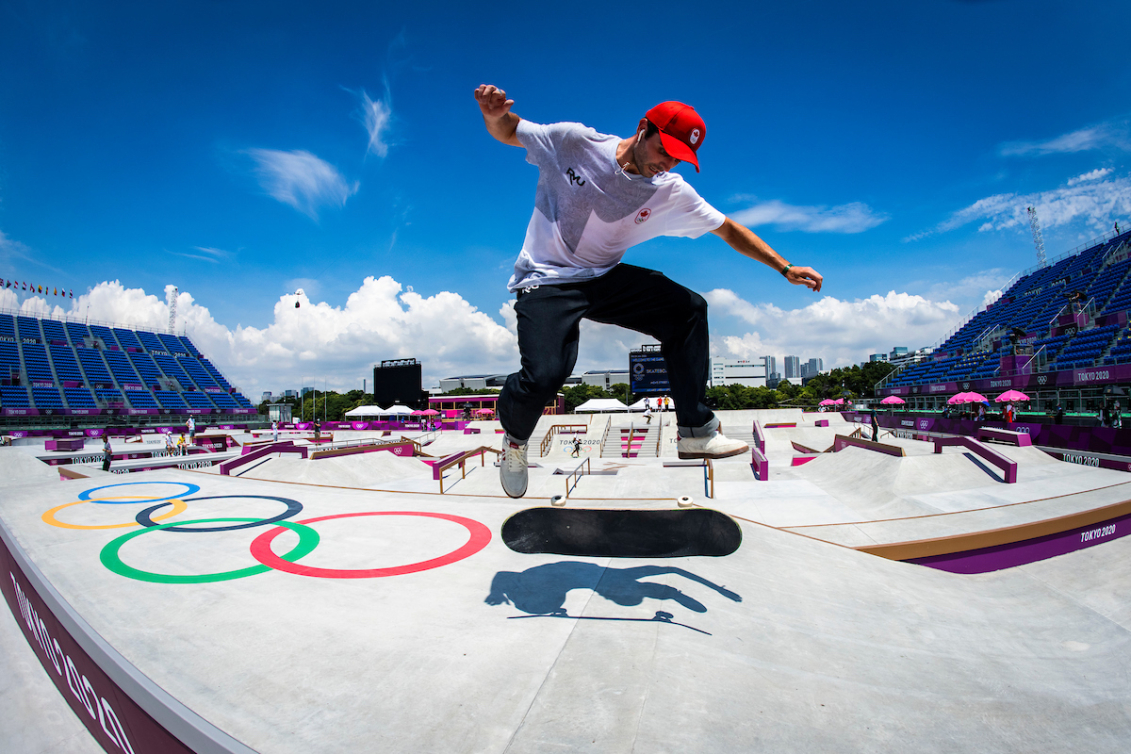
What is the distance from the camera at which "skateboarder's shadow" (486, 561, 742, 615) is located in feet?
12.9

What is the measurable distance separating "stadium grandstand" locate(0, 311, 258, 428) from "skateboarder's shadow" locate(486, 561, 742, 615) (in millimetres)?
55373

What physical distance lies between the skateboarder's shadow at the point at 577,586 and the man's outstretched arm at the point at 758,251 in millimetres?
2640

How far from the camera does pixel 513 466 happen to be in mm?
3463

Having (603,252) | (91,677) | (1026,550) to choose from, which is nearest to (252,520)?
(91,677)

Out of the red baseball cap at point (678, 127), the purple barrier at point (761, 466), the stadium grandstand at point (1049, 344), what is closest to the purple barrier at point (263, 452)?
the purple barrier at point (761, 466)

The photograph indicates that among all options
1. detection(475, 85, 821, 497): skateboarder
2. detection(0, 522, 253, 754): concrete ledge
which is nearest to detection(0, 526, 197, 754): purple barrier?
detection(0, 522, 253, 754): concrete ledge

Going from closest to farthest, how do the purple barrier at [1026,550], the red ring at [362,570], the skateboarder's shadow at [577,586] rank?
the skateboarder's shadow at [577,586] → the red ring at [362,570] → the purple barrier at [1026,550]

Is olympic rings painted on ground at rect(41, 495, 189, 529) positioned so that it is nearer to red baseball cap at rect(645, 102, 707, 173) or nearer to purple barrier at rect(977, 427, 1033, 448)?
red baseball cap at rect(645, 102, 707, 173)

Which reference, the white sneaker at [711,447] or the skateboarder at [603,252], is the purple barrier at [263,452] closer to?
the skateboarder at [603,252]

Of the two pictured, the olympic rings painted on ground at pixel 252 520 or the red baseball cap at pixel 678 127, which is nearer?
the red baseball cap at pixel 678 127

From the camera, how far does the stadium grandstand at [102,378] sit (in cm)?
4266

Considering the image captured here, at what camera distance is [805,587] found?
4828 mm

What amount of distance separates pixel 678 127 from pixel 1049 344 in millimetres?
42788

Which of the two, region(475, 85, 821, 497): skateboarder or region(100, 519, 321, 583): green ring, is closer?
region(475, 85, 821, 497): skateboarder
